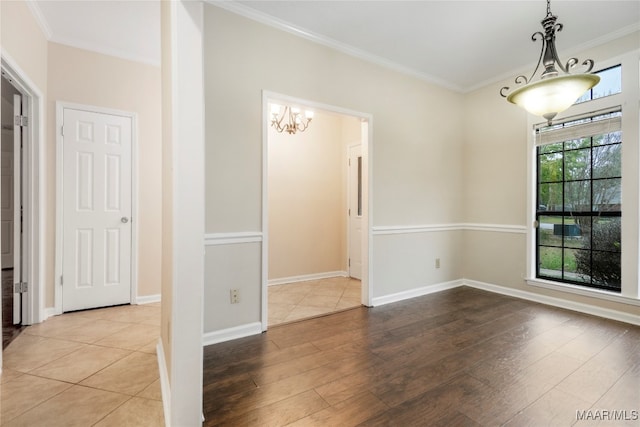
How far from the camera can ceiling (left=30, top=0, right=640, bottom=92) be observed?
8.21 ft

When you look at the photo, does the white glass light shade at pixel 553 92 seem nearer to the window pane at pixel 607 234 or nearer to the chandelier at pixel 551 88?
the chandelier at pixel 551 88

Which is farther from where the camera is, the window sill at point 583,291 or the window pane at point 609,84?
the window pane at point 609,84

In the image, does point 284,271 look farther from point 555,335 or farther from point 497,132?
point 497,132

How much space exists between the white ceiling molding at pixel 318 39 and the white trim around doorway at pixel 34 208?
1.98 metres

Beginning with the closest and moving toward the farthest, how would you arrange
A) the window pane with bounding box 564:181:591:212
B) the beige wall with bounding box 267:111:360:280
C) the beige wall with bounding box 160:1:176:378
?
the beige wall with bounding box 160:1:176:378, the window pane with bounding box 564:181:591:212, the beige wall with bounding box 267:111:360:280

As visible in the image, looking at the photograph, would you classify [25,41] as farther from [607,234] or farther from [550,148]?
[607,234]

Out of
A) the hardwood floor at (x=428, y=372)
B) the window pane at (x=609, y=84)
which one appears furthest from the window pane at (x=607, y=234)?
the window pane at (x=609, y=84)

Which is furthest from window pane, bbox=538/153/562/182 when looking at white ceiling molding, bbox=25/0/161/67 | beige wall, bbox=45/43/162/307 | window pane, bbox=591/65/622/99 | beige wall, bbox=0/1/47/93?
beige wall, bbox=0/1/47/93

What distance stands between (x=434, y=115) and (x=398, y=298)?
2.49 metres

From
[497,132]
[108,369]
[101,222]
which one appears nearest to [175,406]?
[108,369]

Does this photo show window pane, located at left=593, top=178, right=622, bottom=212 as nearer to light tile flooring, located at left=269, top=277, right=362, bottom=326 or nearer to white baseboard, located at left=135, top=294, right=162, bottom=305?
light tile flooring, located at left=269, top=277, right=362, bottom=326

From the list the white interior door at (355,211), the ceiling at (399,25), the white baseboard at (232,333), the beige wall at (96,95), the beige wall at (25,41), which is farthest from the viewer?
the white interior door at (355,211)

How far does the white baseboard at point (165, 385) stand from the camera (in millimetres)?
1515

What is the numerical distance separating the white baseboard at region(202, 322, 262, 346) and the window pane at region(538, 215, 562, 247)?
11.5 ft
